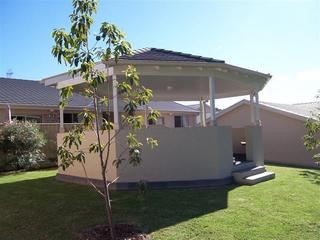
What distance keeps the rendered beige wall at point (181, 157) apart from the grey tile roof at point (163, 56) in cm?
214

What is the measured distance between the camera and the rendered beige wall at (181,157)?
10.1 metres

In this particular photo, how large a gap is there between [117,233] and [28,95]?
1742 centimetres

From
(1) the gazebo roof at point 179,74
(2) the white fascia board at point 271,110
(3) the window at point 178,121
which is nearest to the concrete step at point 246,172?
(1) the gazebo roof at point 179,74

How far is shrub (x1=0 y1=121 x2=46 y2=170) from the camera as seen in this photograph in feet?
50.1

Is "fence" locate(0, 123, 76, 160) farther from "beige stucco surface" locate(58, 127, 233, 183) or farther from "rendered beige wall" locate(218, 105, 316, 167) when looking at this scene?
"rendered beige wall" locate(218, 105, 316, 167)

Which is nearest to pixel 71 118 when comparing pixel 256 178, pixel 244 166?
pixel 244 166

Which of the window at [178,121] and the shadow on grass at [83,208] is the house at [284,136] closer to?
the window at [178,121]

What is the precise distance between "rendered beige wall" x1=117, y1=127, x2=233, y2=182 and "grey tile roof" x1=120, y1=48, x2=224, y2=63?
2.14 metres

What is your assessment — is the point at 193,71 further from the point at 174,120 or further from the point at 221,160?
the point at 174,120

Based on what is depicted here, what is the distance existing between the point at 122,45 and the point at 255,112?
31.3 feet

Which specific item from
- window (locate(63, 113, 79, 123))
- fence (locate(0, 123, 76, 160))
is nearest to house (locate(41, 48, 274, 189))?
fence (locate(0, 123, 76, 160))

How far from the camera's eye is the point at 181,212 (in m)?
7.25

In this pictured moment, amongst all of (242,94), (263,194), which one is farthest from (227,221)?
(242,94)

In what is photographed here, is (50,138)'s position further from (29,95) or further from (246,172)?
(246,172)
